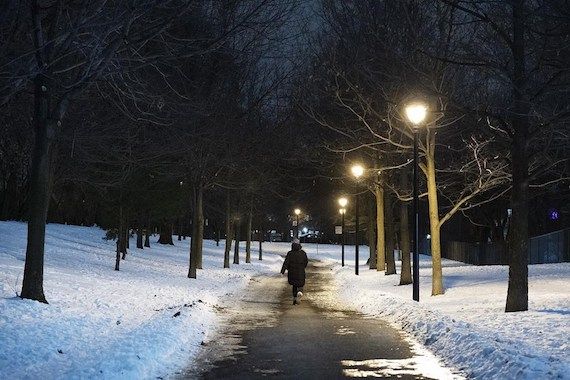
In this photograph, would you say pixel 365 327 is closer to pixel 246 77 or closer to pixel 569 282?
pixel 569 282

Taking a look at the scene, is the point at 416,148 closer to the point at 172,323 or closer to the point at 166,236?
the point at 172,323

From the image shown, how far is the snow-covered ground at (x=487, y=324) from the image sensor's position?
8625mm

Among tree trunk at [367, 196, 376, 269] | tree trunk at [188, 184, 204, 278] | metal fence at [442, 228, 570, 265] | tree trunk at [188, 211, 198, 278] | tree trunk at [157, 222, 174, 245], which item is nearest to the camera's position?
tree trunk at [188, 211, 198, 278]

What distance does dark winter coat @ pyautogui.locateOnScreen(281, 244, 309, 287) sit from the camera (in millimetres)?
20141

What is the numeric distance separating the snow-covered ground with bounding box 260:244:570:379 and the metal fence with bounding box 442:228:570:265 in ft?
54.1

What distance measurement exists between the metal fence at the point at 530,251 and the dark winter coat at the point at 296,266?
24.7m

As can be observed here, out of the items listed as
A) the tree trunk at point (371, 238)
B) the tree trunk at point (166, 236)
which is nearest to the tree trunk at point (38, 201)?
the tree trunk at point (371, 238)

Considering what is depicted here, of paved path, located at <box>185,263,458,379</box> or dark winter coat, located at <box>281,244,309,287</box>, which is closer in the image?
paved path, located at <box>185,263,458,379</box>

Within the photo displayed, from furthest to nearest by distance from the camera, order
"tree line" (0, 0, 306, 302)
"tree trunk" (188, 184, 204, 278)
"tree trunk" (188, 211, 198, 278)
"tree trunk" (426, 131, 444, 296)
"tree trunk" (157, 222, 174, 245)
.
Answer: "tree trunk" (157, 222, 174, 245)
"tree trunk" (188, 184, 204, 278)
"tree trunk" (188, 211, 198, 278)
"tree trunk" (426, 131, 444, 296)
"tree line" (0, 0, 306, 302)

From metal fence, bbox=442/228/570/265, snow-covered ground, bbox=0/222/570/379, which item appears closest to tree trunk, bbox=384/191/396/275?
snow-covered ground, bbox=0/222/570/379

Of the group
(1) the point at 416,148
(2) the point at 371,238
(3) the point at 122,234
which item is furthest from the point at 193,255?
(2) the point at 371,238

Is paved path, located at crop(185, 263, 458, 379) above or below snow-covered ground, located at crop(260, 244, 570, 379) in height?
below

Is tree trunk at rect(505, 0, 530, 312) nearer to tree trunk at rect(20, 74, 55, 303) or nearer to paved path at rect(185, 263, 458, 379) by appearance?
paved path at rect(185, 263, 458, 379)

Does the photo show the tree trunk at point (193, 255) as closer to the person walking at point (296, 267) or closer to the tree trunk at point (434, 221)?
the person walking at point (296, 267)
